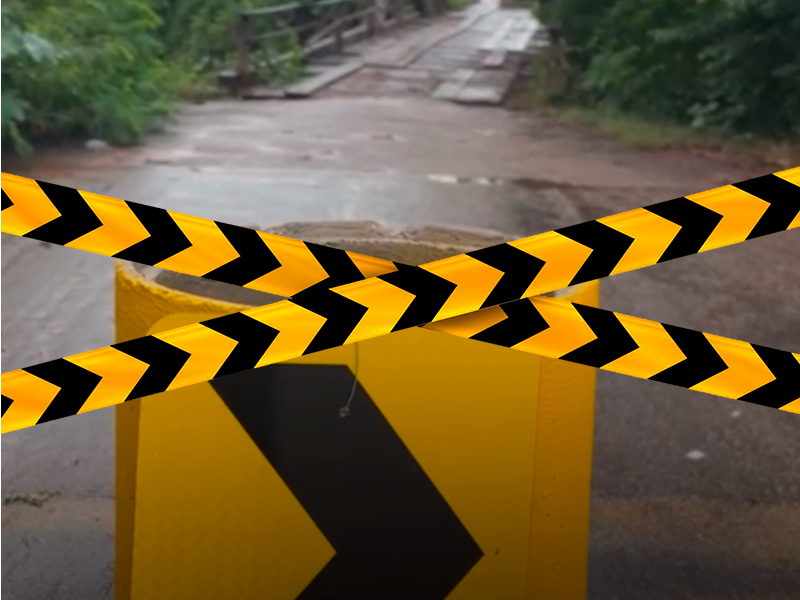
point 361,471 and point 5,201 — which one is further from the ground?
point 5,201

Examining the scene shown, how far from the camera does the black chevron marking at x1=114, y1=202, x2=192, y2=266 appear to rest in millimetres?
1029

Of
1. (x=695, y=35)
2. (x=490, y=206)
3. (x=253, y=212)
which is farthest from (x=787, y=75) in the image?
(x=253, y=212)

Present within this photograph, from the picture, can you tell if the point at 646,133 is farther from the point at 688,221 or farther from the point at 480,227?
the point at 688,221

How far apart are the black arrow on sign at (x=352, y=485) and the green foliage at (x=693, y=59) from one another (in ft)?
25.5

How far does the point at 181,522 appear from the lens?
4.58 ft

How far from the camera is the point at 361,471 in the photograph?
4.56 ft

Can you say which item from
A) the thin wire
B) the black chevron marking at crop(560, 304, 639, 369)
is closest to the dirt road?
the thin wire

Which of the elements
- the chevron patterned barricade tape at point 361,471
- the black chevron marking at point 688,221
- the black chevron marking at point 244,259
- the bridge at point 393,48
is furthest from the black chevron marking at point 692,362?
the bridge at point 393,48

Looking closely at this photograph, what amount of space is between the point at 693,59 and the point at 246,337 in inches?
350

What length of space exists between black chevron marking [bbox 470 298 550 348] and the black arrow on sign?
0.34 metres

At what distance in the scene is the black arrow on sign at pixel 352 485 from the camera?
1.36 meters

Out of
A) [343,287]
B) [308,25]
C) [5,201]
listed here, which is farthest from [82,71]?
[343,287]

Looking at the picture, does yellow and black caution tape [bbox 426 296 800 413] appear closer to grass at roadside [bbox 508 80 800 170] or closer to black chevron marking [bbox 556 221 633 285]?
black chevron marking [bbox 556 221 633 285]

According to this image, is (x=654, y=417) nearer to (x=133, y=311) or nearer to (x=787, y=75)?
(x=133, y=311)
